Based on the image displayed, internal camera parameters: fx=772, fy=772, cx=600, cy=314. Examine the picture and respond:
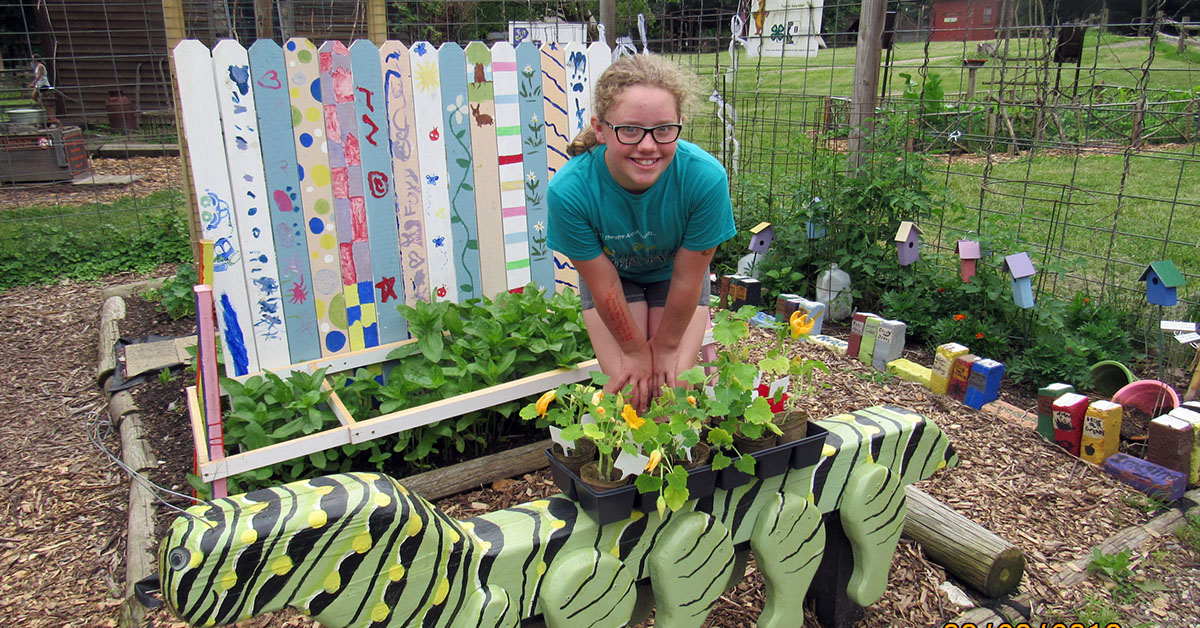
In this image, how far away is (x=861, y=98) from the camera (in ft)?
15.2

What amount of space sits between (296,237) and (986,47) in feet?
30.3

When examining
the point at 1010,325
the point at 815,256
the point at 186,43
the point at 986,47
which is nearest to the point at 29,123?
the point at 186,43

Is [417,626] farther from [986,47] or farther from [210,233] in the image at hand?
[986,47]

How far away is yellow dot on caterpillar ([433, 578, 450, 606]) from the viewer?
1.49 metres

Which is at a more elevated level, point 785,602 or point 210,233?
point 210,233

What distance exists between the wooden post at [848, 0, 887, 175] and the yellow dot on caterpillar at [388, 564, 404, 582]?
374 centimetres

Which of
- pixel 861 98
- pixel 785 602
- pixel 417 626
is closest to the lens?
pixel 417 626

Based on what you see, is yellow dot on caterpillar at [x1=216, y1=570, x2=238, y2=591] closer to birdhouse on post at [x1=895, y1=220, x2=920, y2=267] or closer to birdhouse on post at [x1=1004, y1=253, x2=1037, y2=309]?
birdhouse on post at [x1=1004, y1=253, x2=1037, y2=309]

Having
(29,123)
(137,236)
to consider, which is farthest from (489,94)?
(29,123)

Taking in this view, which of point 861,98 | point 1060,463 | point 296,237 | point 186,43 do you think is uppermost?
point 186,43

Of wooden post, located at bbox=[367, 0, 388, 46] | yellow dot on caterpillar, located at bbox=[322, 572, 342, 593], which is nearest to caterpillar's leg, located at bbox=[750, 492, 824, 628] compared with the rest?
yellow dot on caterpillar, located at bbox=[322, 572, 342, 593]

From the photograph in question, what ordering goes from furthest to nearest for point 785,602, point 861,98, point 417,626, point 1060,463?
point 861,98 < point 1060,463 < point 785,602 < point 417,626

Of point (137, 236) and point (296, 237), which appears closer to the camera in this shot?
point (296, 237)

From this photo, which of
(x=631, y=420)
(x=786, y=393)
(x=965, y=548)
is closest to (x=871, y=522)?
(x=786, y=393)
